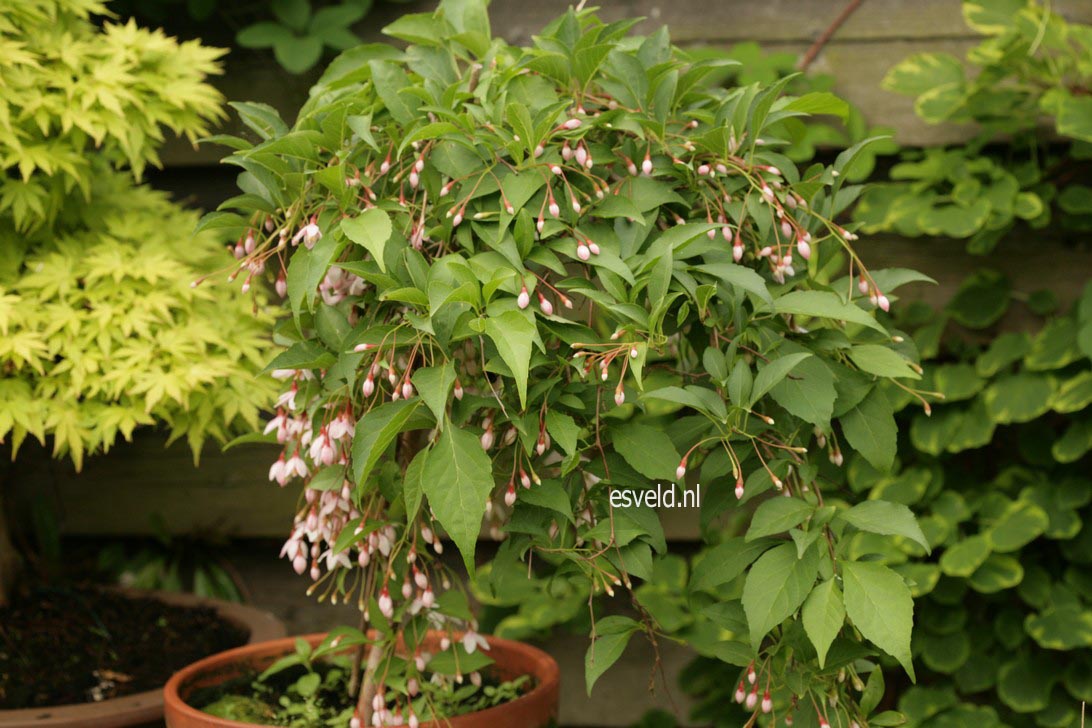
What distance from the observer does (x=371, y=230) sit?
90cm

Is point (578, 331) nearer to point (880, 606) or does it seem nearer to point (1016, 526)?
point (880, 606)

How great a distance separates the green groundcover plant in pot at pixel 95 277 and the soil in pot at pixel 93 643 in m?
0.34

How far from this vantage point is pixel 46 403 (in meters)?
1.43

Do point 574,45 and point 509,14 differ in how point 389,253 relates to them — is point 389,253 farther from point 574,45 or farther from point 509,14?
point 509,14

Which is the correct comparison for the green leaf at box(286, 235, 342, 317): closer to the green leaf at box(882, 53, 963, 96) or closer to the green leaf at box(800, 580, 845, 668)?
the green leaf at box(800, 580, 845, 668)

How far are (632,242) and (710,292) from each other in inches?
4.4

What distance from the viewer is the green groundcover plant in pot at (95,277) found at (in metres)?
1.42

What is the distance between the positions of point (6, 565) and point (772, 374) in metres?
1.47

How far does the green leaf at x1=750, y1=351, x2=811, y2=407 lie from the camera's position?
88 cm

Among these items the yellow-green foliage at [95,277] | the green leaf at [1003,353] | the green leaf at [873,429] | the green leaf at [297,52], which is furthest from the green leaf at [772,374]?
the green leaf at [297,52]

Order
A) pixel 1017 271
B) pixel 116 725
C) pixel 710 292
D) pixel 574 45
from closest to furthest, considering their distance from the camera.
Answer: pixel 710 292 → pixel 574 45 → pixel 116 725 → pixel 1017 271

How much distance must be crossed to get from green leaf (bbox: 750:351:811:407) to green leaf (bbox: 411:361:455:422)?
26 centimetres

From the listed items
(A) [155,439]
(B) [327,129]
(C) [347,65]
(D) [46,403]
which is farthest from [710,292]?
(A) [155,439]

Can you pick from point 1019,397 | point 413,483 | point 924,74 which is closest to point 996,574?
point 1019,397
